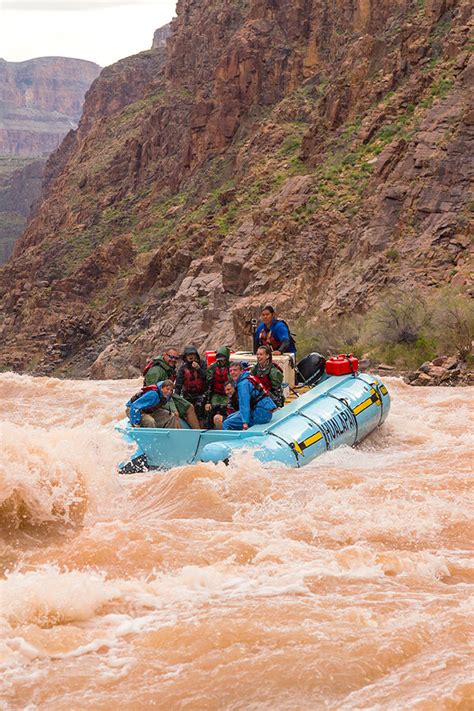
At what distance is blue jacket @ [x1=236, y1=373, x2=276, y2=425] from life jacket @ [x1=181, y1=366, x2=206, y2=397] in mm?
916

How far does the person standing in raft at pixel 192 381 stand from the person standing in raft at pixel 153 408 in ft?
2.31

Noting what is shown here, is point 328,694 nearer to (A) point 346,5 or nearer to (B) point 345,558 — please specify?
(B) point 345,558

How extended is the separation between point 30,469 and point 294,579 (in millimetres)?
2379

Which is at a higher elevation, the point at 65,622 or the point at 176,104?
the point at 176,104

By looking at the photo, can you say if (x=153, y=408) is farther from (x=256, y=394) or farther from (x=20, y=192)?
(x=20, y=192)

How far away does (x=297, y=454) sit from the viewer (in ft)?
32.0

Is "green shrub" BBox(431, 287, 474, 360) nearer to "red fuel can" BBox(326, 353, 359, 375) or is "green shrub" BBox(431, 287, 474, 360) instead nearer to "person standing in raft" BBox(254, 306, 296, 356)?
"red fuel can" BBox(326, 353, 359, 375)

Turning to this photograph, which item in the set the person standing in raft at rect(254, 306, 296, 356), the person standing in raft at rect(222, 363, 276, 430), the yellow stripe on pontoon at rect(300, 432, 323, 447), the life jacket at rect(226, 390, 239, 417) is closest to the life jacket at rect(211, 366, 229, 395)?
the life jacket at rect(226, 390, 239, 417)

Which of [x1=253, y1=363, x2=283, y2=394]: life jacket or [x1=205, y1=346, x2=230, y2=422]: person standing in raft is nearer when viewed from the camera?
[x1=253, y1=363, x2=283, y2=394]: life jacket

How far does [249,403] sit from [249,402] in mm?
11

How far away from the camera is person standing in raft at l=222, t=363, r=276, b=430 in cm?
1009

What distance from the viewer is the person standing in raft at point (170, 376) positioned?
10625mm

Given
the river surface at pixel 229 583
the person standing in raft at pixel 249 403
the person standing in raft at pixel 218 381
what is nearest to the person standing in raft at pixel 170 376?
the person standing in raft at pixel 218 381

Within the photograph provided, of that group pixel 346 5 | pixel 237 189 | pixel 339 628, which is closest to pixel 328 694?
pixel 339 628
